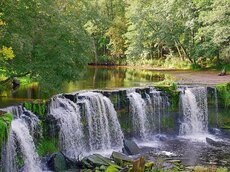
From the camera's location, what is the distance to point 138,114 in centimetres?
2322

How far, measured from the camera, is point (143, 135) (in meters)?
23.3

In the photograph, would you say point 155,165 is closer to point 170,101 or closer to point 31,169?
point 31,169

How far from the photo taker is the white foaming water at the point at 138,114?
75.8 ft

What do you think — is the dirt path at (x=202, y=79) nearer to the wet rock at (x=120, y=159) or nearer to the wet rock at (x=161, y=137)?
the wet rock at (x=161, y=137)

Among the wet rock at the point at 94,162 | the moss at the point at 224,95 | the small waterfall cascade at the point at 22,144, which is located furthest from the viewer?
the moss at the point at 224,95

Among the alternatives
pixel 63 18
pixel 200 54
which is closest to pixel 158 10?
pixel 200 54

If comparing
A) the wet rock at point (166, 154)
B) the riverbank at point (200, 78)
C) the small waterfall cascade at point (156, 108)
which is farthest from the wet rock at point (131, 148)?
the riverbank at point (200, 78)

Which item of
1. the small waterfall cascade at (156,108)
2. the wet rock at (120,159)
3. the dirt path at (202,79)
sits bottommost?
the wet rock at (120,159)

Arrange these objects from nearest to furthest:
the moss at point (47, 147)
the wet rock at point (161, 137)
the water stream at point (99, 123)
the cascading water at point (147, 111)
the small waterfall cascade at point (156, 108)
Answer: the water stream at point (99, 123)
the moss at point (47, 147)
the wet rock at point (161, 137)
the cascading water at point (147, 111)
the small waterfall cascade at point (156, 108)

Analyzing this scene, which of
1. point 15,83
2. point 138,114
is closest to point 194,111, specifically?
point 138,114

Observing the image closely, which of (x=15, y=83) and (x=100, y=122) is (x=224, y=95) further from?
(x=15, y=83)

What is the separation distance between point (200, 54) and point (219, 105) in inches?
650

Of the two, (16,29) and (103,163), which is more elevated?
(16,29)

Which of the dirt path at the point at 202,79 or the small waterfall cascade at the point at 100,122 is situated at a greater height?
the dirt path at the point at 202,79
